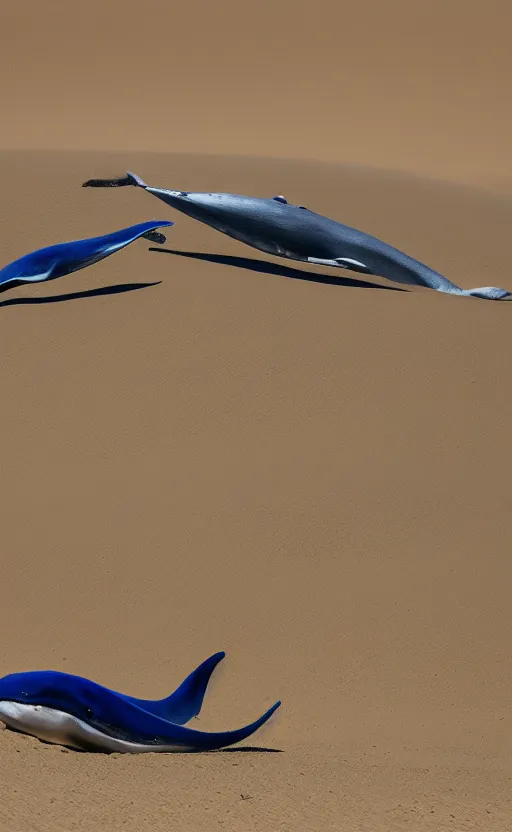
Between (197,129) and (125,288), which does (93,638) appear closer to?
(125,288)

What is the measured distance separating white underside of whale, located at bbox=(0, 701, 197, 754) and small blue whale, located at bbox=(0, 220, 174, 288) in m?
3.99

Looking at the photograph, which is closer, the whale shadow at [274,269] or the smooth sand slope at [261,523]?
the smooth sand slope at [261,523]

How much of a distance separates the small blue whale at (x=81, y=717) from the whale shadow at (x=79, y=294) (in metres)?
3.92

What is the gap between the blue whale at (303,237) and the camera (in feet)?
26.5

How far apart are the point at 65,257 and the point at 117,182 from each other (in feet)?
3.53

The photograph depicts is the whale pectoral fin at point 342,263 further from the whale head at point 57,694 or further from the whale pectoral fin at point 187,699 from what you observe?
the whale head at point 57,694

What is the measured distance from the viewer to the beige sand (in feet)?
12.7

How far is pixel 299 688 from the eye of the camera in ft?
16.7

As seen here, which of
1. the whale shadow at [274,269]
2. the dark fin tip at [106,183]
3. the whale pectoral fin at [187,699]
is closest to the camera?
the whale pectoral fin at [187,699]

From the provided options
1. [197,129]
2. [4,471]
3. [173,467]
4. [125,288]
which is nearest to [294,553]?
[173,467]

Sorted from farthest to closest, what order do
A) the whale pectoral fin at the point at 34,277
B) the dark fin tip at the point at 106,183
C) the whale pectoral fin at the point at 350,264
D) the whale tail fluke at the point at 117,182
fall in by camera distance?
the dark fin tip at the point at 106,183
the whale tail fluke at the point at 117,182
the whale pectoral fin at the point at 350,264
the whale pectoral fin at the point at 34,277

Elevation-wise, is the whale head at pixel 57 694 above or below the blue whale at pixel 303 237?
below

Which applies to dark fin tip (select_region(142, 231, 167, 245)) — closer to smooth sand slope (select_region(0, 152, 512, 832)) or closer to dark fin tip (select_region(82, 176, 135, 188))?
smooth sand slope (select_region(0, 152, 512, 832))

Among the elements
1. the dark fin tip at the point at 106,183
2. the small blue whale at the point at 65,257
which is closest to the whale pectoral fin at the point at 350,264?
the small blue whale at the point at 65,257
